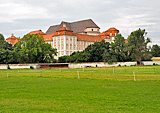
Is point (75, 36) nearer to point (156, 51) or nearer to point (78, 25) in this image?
point (78, 25)

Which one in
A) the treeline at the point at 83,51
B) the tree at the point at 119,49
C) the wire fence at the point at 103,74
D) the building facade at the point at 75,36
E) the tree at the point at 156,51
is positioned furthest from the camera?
the tree at the point at 156,51

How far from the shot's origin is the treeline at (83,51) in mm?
69500

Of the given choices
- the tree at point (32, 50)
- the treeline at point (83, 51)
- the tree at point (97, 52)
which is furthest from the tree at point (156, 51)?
the tree at point (32, 50)

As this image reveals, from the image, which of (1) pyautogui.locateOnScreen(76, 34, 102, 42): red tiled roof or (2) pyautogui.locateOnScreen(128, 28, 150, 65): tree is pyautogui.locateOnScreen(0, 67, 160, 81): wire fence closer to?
(2) pyautogui.locateOnScreen(128, 28, 150, 65): tree

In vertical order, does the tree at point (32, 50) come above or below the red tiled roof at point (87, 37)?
below

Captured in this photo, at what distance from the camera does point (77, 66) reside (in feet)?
254

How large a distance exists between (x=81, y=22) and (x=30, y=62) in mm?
84206

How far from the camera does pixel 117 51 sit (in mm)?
85938

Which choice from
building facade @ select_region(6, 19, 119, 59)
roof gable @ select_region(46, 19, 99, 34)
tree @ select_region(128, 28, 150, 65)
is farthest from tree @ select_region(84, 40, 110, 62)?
roof gable @ select_region(46, 19, 99, 34)

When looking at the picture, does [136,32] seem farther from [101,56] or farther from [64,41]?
[64,41]

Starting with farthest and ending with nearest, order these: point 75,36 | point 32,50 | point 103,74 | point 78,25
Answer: point 78,25 < point 75,36 < point 32,50 < point 103,74

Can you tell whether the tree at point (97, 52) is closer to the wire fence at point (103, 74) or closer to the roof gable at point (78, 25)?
the wire fence at point (103, 74)

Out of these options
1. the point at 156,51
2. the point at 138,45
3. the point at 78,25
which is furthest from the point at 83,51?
the point at 156,51

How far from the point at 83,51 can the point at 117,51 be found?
45.3 ft
